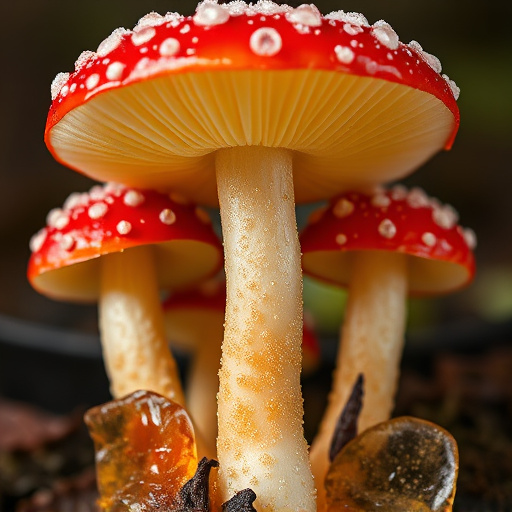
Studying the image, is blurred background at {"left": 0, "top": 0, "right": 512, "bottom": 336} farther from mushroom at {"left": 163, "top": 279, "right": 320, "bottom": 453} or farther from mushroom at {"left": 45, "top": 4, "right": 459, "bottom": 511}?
mushroom at {"left": 45, "top": 4, "right": 459, "bottom": 511}

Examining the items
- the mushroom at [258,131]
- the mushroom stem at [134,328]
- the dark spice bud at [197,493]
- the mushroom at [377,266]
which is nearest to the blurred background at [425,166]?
the mushroom at [377,266]

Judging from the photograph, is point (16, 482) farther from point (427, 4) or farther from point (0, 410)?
point (427, 4)

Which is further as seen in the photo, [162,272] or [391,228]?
[162,272]

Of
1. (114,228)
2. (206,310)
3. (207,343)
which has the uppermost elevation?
(114,228)

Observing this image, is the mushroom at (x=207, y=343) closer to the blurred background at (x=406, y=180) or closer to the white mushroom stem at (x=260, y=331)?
the white mushroom stem at (x=260, y=331)

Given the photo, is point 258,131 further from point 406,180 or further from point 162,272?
point 406,180

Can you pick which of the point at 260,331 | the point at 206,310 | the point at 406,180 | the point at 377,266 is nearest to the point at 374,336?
the point at 377,266
